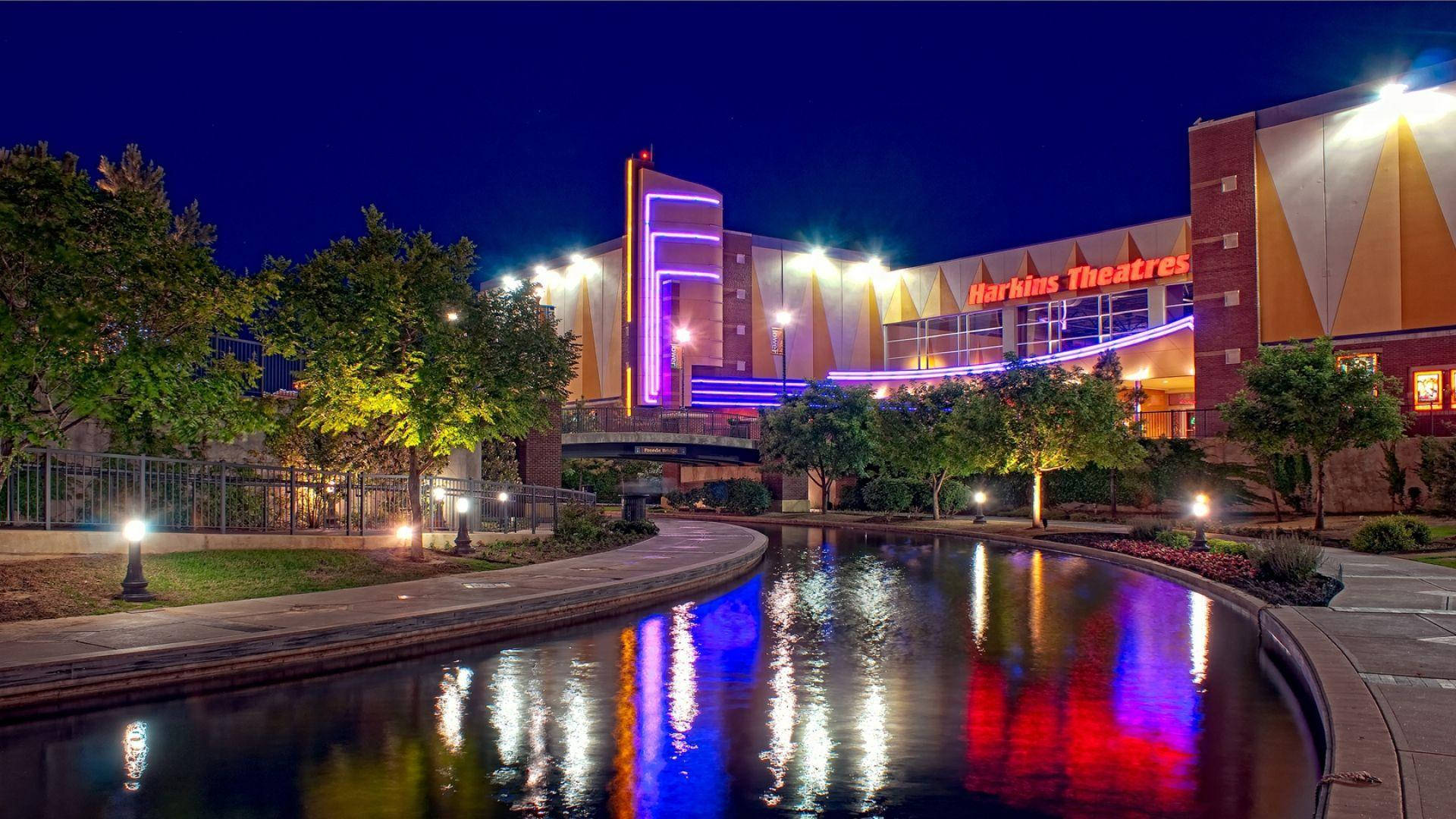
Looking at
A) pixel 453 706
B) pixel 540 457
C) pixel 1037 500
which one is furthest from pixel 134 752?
pixel 1037 500

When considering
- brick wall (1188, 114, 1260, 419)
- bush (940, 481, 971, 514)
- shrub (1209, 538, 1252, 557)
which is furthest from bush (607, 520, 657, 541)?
brick wall (1188, 114, 1260, 419)

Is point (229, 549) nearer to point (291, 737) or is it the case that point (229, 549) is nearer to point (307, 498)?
point (307, 498)

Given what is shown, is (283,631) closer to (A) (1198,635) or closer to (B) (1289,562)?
(A) (1198,635)

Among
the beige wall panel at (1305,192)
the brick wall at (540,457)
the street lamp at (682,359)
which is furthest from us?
the street lamp at (682,359)

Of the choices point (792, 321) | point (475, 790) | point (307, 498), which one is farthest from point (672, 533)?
point (792, 321)

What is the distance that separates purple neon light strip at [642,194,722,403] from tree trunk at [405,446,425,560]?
46.9 meters

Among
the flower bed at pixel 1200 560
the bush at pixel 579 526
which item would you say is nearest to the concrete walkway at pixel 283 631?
the bush at pixel 579 526

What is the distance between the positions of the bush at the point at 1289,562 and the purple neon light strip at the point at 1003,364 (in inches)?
735

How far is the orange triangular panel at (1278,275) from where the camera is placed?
43.9m

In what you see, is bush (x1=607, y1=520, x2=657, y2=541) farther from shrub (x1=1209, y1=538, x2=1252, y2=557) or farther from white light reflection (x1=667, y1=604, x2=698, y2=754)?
shrub (x1=1209, y1=538, x2=1252, y2=557)

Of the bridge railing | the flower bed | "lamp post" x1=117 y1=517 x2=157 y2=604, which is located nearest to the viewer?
"lamp post" x1=117 y1=517 x2=157 y2=604

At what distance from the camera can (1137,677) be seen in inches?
474

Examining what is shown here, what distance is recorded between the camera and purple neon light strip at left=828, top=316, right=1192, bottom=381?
52.9 m

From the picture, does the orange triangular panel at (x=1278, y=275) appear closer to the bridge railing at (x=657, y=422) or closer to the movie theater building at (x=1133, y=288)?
the movie theater building at (x=1133, y=288)
